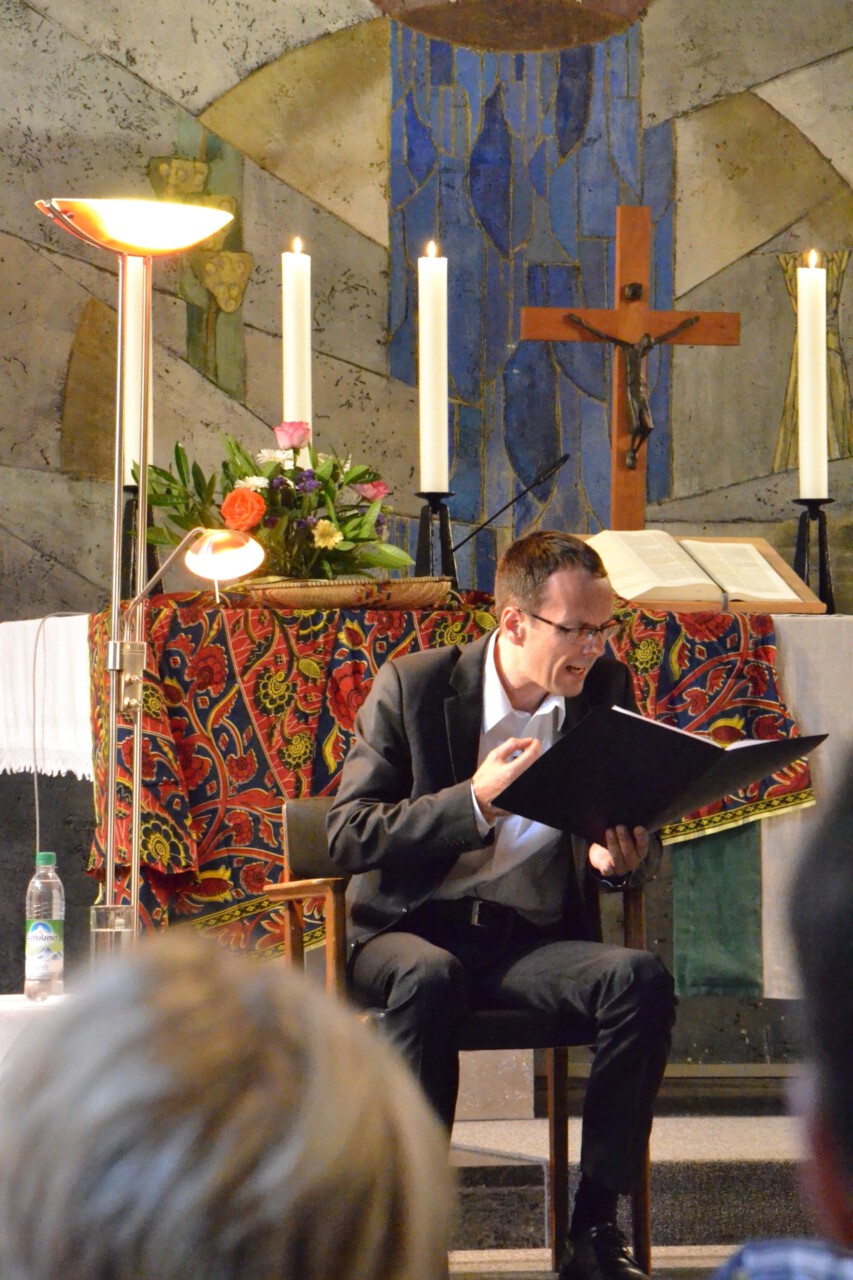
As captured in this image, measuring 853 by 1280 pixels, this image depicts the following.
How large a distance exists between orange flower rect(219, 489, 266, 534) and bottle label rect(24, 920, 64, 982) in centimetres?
83

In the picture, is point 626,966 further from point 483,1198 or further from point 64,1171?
point 64,1171

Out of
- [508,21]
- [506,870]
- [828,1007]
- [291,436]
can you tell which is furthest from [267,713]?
[508,21]

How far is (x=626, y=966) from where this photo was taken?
2547 mm

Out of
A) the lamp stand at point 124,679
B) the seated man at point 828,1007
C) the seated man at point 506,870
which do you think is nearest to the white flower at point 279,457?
the lamp stand at point 124,679

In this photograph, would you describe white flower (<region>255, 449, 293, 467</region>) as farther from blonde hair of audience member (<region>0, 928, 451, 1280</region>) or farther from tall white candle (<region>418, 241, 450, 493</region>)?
blonde hair of audience member (<region>0, 928, 451, 1280</region>)

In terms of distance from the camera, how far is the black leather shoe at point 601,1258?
7.97 ft

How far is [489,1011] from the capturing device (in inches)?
102

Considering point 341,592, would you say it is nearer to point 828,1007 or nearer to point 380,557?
point 380,557

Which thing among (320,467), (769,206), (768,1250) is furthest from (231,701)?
(769,206)

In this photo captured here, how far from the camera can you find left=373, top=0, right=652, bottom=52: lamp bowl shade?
5.45m

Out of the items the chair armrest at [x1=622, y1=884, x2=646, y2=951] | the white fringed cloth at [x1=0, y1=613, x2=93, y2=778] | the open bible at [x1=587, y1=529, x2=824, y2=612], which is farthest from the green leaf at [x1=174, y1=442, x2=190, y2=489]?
the chair armrest at [x1=622, y1=884, x2=646, y2=951]

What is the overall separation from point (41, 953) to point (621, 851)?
1016 mm

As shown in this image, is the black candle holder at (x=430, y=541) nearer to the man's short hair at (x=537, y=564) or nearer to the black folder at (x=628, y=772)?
the man's short hair at (x=537, y=564)

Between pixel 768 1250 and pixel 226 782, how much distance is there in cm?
262
